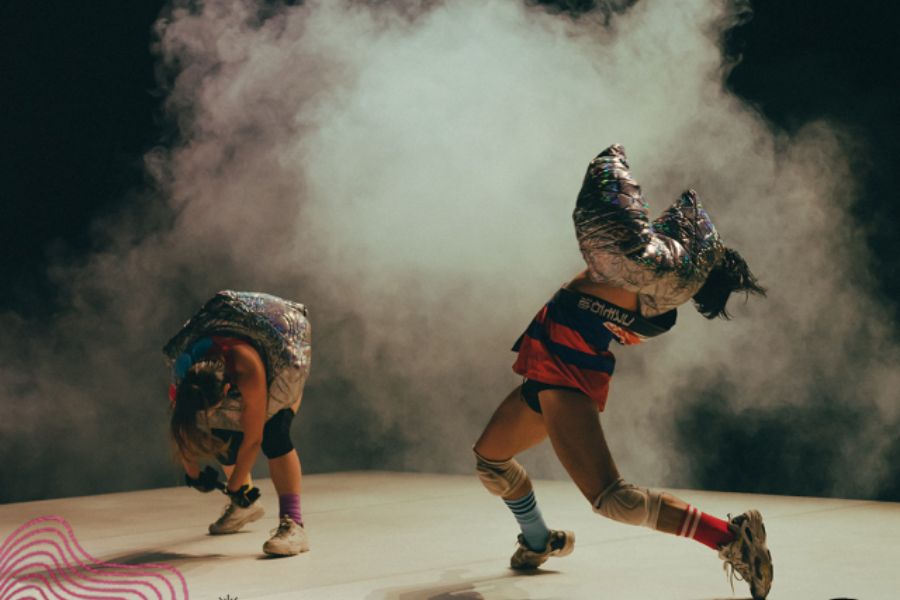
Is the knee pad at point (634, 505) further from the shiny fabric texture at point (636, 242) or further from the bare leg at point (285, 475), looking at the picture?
the bare leg at point (285, 475)

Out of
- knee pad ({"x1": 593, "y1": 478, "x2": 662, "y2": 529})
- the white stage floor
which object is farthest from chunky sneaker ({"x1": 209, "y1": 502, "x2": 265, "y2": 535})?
knee pad ({"x1": 593, "y1": 478, "x2": 662, "y2": 529})

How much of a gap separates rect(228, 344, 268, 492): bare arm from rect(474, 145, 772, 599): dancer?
2.29ft

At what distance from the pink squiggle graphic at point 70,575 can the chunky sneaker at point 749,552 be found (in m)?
1.23

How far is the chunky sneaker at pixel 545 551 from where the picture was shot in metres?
2.86

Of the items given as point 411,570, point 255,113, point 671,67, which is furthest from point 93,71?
point 411,570

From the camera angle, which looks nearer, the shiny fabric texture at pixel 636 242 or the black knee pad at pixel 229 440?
the shiny fabric texture at pixel 636 242

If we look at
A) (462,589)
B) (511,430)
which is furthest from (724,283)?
(462,589)

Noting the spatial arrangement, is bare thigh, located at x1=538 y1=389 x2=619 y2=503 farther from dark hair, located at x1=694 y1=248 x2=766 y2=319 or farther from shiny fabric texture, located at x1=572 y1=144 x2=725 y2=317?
dark hair, located at x1=694 y1=248 x2=766 y2=319

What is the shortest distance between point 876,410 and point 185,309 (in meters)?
3.05

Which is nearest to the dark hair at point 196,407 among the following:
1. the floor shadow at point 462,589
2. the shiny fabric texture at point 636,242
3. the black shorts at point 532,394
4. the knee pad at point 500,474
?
the floor shadow at point 462,589

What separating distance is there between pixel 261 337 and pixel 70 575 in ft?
2.75

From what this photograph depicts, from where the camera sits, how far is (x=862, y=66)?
3990 millimetres

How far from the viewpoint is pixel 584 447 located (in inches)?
97.3

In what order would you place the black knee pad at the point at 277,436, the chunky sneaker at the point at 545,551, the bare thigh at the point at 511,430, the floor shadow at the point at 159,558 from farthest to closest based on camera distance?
the black knee pad at the point at 277,436 → the floor shadow at the point at 159,558 → the chunky sneaker at the point at 545,551 → the bare thigh at the point at 511,430
